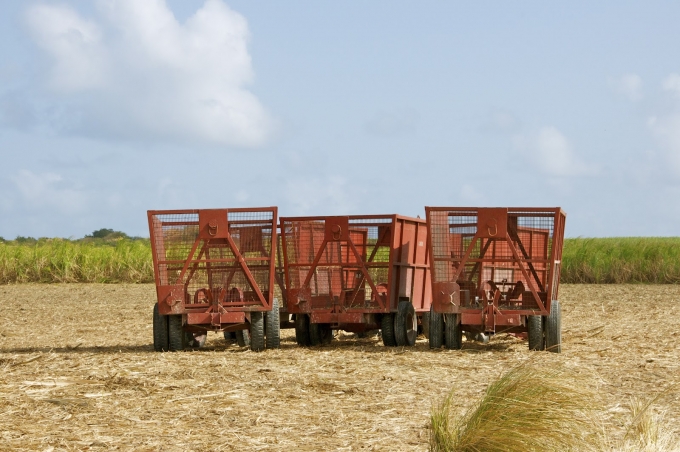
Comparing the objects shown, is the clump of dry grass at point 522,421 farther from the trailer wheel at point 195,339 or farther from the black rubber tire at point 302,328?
the trailer wheel at point 195,339

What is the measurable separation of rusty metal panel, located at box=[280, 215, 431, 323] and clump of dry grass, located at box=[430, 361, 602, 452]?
6.64 m

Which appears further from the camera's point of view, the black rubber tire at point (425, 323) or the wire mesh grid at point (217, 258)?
the black rubber tire at point (425, 323)

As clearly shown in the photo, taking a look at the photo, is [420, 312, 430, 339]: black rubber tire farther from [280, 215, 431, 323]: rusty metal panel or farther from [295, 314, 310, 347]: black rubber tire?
[295, 314, 310, 347]: black rubber tire

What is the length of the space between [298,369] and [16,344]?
642 centimetres

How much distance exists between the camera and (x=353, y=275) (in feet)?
49.1

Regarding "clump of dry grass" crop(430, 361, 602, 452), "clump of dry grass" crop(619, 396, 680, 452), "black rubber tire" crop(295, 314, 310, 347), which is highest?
"black rubber tire" crop(295, 314, 310, 347)

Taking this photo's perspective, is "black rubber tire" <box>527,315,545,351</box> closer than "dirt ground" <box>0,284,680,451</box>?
No

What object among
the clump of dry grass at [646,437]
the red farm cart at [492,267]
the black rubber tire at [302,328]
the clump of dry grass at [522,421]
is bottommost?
the clump of dry grass at [646,437]

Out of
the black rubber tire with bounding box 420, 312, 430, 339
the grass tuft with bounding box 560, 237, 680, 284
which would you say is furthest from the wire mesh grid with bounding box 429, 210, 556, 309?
the grass tuft with bounding box 560, 237, 680, 284

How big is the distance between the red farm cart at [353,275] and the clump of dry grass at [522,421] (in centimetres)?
664

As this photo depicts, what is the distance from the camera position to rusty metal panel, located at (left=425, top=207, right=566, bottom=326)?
12867 millimetres

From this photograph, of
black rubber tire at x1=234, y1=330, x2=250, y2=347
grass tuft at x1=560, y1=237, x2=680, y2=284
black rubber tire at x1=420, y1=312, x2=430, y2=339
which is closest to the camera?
black rubber tire at x1=234, y1=330, x2=250, y2=347

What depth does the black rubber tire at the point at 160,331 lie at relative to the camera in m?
13.5

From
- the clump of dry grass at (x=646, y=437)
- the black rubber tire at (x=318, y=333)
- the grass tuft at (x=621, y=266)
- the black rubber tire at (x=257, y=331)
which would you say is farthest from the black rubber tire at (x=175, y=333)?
the grass tuft at (x=621, y=266)
